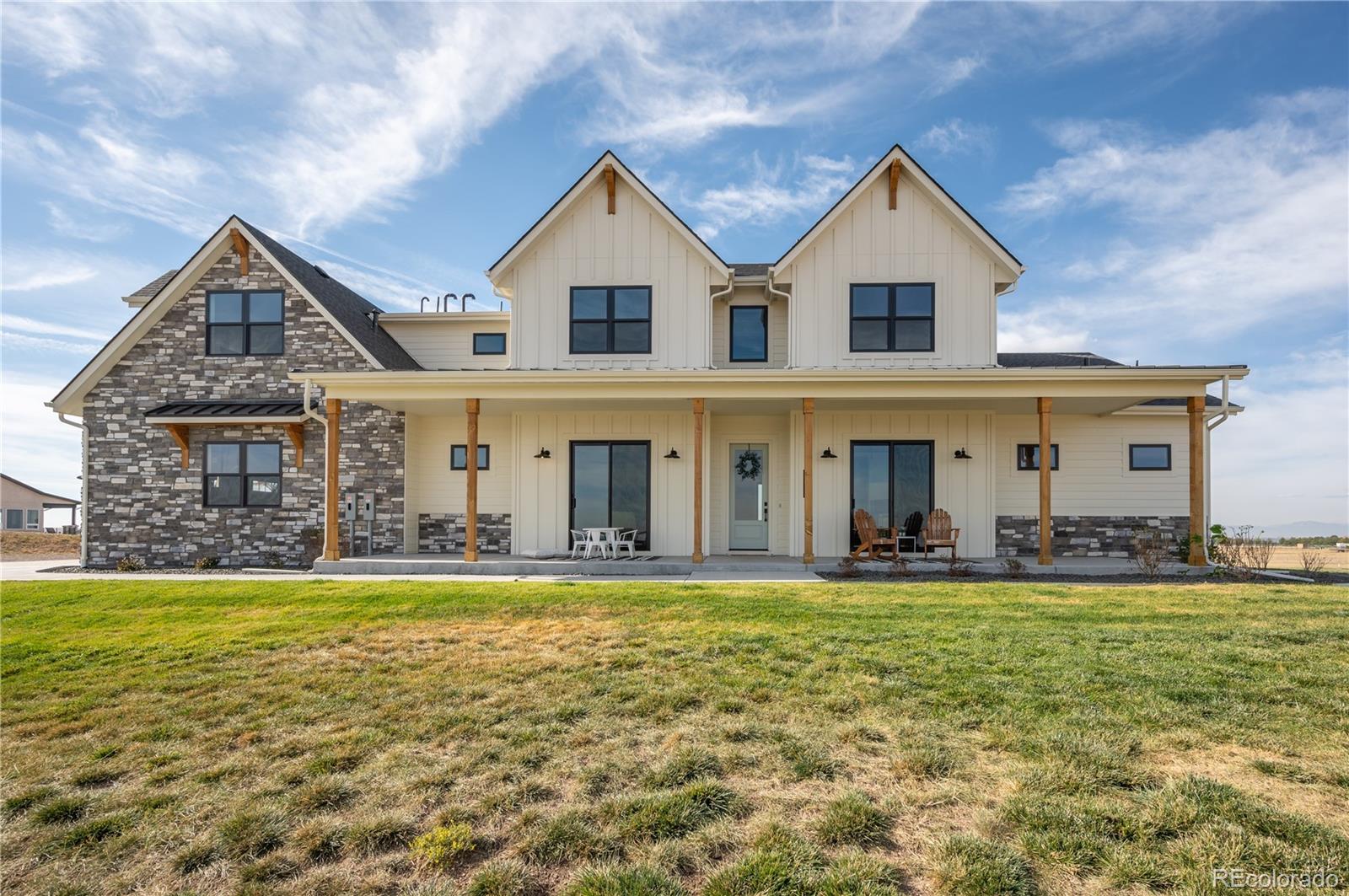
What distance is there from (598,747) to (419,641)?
3058mm

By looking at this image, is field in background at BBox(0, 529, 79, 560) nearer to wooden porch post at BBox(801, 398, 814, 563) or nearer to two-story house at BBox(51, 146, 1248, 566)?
two-story house at BBox(51, 146, 1248, 566)

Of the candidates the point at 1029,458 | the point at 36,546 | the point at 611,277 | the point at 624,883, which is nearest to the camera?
the point at 624,883

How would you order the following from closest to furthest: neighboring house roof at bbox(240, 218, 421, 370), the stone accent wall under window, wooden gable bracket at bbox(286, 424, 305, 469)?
wooden gable bracket at bbox(286, 424, 305, 469)
neighboring house roof at bbox(240, 218, 421, 370)
the stone accent wall under window

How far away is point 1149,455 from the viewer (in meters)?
14.2

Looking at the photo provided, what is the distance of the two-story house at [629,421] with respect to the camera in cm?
1327

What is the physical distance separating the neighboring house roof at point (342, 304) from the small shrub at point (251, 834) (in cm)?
1213

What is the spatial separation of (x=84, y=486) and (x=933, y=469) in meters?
17.1

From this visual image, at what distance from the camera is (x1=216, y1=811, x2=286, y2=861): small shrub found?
276 cm

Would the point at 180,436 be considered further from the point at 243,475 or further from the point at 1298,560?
the point at 1298,560

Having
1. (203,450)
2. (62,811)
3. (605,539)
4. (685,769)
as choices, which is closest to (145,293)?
(203,450)

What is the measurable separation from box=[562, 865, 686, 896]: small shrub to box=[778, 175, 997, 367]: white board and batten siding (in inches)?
453

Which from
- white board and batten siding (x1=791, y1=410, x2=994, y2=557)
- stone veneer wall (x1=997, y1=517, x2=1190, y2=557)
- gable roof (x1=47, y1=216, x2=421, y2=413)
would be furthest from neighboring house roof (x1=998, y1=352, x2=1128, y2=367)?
gable roof (x1=47, y1=216, x2=421, y2=413)

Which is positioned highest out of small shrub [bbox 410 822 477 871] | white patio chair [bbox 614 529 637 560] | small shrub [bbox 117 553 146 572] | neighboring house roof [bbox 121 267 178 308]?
neighboring house roof [bbox 121 267 178 308]

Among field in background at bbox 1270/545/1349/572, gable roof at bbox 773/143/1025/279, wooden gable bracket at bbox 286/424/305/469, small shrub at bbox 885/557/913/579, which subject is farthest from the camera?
wooden gable bracket at bbox 286/424/305/469
